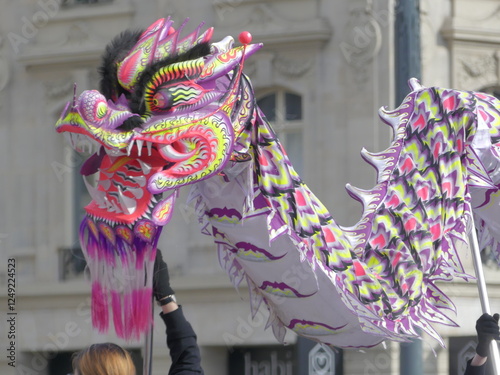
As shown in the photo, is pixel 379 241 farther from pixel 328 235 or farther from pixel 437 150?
pixel 437 150

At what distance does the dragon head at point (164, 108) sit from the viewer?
3729mm

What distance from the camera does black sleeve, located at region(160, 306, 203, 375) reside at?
3.81 meters

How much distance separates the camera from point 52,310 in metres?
15.3

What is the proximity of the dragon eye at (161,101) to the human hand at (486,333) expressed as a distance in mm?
1466

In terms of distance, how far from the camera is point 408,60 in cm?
680

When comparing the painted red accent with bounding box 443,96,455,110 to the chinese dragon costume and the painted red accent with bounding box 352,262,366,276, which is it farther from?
the painted red accent with bounding box 352,262,366,276

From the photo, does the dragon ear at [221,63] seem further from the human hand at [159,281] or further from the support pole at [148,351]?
the support pole at [148,351]

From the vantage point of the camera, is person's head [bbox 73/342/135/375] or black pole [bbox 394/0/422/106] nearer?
person's head [bbox 73/342/135/375]

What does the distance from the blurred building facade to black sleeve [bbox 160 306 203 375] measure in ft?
30.0

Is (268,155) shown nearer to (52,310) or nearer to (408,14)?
(408,14)

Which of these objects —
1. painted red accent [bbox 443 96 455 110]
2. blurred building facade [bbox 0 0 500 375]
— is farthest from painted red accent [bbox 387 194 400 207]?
blurred building facade [bbox 0 0 500 375]
